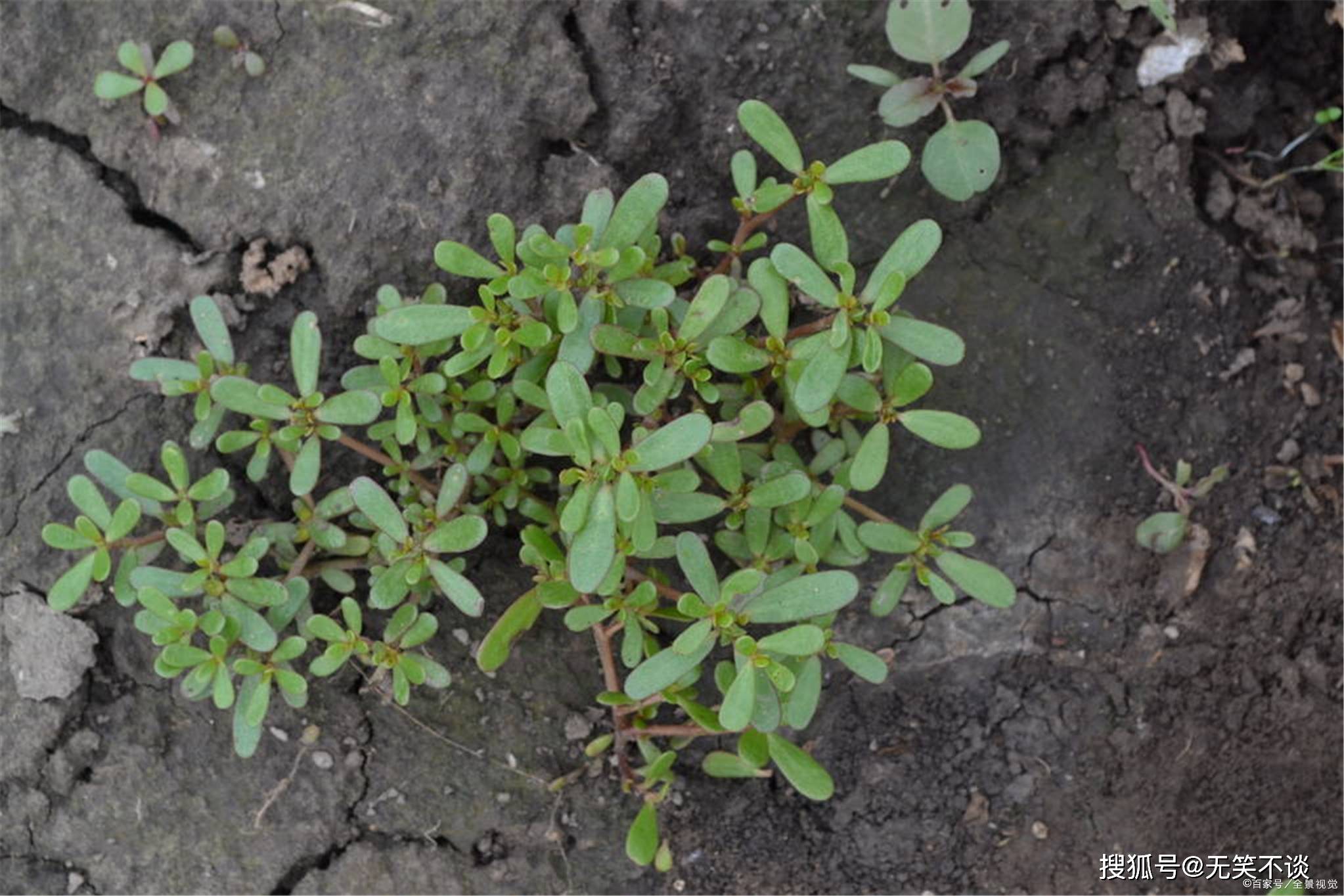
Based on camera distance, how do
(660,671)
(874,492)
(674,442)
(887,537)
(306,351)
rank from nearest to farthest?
1. (674,442)
2. (660,671)
3. (306,351)
4. (887,537)
5. (874,492)

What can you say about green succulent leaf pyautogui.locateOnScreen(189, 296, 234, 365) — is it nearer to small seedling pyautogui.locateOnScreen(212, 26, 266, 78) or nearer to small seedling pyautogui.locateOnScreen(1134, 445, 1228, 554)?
small seedling pyautogui.locateOnScreen(212, 26, 266, 78)

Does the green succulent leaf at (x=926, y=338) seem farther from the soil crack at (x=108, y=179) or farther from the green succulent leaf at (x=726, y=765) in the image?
the soil crack at (x=108, y=179)

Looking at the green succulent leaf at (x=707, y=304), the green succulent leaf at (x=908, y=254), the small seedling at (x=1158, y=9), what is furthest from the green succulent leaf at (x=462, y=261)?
the small seedling at (x=1158, y=9)

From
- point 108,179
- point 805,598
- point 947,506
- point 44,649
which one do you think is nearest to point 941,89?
point 947,506

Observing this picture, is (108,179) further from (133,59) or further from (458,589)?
Answer: (458,589)

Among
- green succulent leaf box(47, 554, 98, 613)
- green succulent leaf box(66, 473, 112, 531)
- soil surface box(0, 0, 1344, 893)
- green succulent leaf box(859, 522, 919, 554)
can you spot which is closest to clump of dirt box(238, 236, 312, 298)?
soil surface box(0, 0, 1344, 893)

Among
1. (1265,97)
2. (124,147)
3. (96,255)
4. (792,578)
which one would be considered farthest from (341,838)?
(1265,97)

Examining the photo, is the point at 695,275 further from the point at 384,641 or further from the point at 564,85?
the point at 384,641
